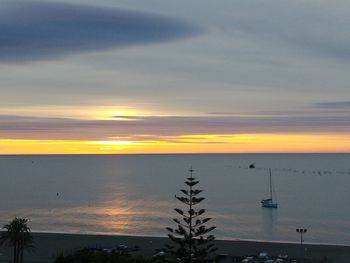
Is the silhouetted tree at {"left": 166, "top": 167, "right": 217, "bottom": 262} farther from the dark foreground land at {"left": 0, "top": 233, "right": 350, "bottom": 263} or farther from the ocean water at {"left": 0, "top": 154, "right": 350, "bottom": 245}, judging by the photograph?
the ocean water at {"left": 0, "top": 154, "right": 350, "bottom": 245}

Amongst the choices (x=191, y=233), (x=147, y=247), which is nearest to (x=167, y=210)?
(x=147, y=247)

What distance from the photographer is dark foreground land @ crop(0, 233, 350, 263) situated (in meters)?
52.9

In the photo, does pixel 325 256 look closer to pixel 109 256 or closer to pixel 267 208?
pixel 109 256

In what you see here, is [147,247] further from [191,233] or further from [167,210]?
[167,210]

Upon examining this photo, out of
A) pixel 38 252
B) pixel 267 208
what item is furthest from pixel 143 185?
pixel 38 252

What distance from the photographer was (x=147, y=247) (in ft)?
189

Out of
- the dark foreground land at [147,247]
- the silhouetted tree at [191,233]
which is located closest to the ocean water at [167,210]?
the dark foreground land at [147,247]

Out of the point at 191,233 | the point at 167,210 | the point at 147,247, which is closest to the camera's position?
the point at 191,233

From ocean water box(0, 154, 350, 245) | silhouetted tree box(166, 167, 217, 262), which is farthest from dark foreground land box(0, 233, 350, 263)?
silhouetted tree box(166, 167, 217, 262)

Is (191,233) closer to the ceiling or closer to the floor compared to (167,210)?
closer to the floor

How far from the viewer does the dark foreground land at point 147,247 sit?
52938 mm

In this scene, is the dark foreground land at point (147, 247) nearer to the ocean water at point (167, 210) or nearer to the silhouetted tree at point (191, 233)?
the ocean water at point (167, 210)

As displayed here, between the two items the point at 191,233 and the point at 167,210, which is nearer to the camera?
the point at 191,233

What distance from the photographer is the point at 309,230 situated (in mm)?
76062
